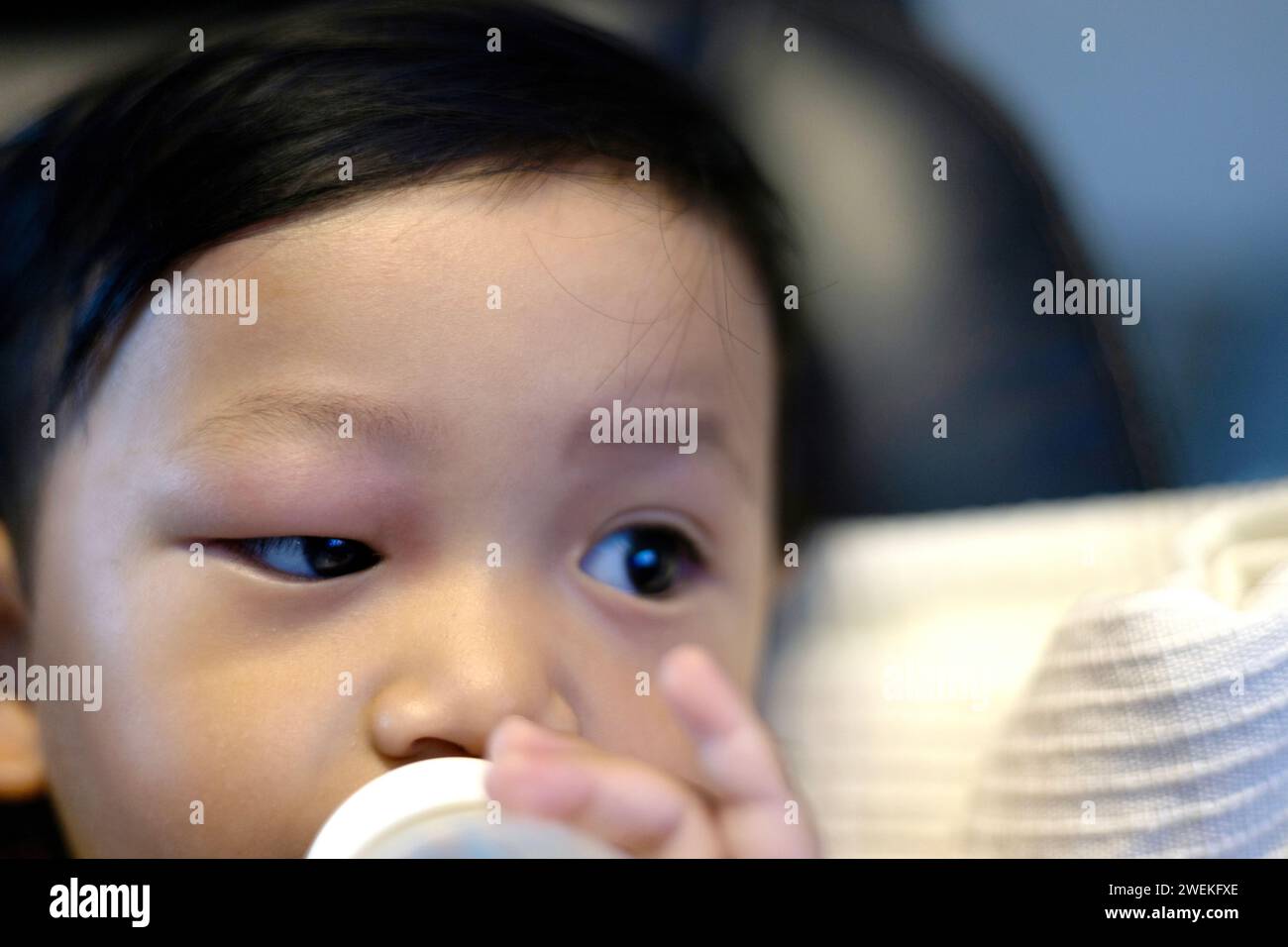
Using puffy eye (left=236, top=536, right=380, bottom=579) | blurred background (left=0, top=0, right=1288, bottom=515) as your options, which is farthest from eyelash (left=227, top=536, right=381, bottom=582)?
blurred background (left=0, top=0, right=1288, bottom=515)

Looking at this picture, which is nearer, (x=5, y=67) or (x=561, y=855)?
(x=561, y=855)

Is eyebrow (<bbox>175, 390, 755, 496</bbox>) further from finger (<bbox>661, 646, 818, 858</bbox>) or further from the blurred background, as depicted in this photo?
the blurred background

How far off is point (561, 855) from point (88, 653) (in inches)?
11.6

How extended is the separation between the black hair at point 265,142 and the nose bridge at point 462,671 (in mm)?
228

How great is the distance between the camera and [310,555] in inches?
24.1

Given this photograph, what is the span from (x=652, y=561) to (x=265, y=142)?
0.33m

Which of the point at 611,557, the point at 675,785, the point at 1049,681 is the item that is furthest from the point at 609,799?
the point at 1049,681

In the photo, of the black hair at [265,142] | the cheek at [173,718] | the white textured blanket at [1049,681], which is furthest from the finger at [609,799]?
the black hair at [265,142]

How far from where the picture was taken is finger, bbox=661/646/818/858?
20.0 inches

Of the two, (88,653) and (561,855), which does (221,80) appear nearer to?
(88,653)

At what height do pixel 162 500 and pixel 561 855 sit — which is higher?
pixel 162 500

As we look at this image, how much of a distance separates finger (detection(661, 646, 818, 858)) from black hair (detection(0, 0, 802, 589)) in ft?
1.03

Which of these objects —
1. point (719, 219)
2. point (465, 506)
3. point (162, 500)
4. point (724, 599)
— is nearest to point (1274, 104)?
point (719, 219)

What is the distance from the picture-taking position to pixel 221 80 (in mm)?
666
